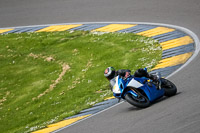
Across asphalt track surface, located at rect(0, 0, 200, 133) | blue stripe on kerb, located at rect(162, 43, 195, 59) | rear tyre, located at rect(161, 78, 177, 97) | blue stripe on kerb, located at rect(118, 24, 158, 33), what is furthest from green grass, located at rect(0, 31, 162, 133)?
rear tyre, located at rect(161, 78, 177, 97)

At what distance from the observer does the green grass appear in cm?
1147

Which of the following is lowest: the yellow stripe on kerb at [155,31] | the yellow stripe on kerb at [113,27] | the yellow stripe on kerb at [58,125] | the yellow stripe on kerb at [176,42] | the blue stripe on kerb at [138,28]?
the yellow stripe on kerb at [58,125]

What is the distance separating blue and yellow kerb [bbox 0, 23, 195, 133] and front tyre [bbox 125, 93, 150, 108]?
63.8 inches

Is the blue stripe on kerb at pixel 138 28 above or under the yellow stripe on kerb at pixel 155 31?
above

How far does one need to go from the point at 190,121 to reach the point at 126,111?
240cm

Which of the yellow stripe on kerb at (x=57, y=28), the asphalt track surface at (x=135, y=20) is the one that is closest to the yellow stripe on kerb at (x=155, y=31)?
the asphalt track surface at (x=135, y=20)

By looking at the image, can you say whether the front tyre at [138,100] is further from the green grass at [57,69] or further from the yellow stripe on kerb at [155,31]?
the yellow stripe on kerb at [155,31]

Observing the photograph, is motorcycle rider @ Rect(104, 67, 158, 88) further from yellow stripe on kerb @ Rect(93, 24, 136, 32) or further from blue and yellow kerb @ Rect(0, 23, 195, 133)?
yellow stripe on kerb @ Rect(93, 24, 136, 32)

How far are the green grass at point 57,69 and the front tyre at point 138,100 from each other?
7.46 feet

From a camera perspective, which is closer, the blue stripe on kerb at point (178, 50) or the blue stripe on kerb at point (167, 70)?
the blue stripe on kerb at point (167, 70)

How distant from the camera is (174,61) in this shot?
40.3ft

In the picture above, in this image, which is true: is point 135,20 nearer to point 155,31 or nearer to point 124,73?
point 155,31

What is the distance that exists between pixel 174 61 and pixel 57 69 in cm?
428

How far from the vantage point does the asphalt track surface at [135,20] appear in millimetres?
7444
